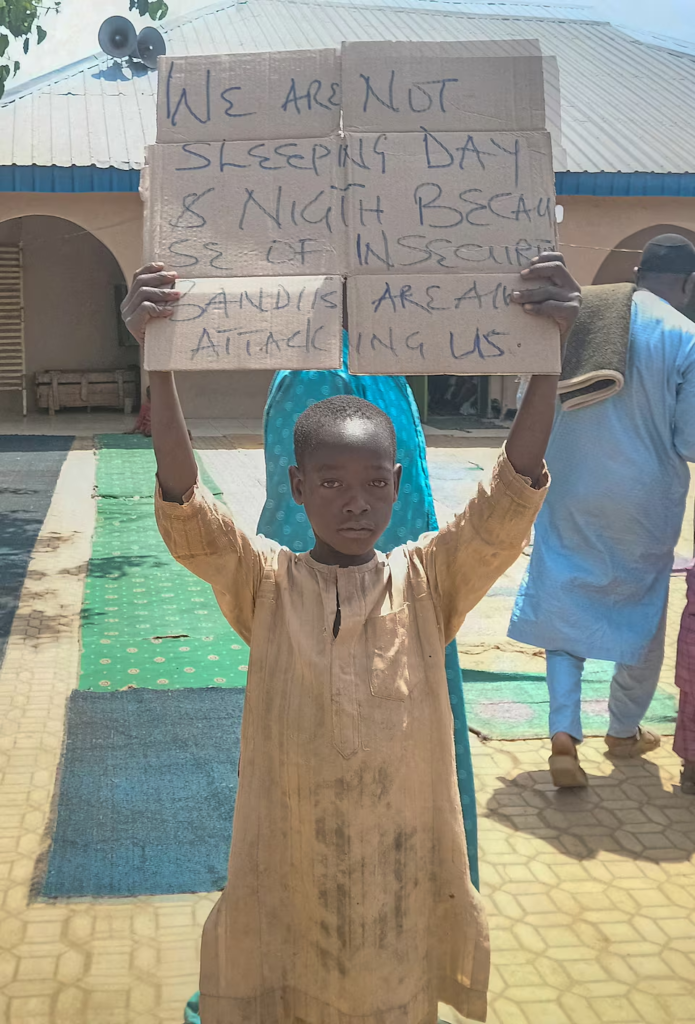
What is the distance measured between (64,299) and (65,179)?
4064 millimetres

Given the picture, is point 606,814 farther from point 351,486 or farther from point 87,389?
point 87,389

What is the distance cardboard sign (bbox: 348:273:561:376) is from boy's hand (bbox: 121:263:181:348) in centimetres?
30

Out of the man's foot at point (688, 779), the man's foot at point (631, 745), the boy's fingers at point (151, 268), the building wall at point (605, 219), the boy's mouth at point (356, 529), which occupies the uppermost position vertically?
the boy's fingers at point (151, 268)

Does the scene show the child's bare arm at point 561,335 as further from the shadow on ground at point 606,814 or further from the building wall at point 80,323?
the building wall at point 80,323

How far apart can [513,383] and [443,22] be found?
6.34 meters

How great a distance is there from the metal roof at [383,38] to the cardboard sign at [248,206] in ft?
34.9

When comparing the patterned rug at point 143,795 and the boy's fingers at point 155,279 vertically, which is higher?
the boy's fingers at point 155,279

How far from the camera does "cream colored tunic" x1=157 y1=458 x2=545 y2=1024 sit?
1.83 metres

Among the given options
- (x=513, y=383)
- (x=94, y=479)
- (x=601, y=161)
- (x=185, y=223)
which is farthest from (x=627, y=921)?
(x=513, y=383)

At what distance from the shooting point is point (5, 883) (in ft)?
10.5

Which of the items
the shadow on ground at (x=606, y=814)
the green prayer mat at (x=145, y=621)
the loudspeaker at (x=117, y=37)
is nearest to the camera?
the shadow on ground at (x=606, y=814)

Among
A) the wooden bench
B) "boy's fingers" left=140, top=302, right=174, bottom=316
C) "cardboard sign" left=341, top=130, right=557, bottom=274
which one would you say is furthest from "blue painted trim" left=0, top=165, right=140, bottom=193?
"boy's fingers" left=140, top=302, right=174, bottom=316

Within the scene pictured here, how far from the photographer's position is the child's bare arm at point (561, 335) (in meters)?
1.73

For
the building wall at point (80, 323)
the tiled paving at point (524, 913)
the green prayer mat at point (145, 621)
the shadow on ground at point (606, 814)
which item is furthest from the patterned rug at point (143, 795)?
the building wall at point (80, 323)
